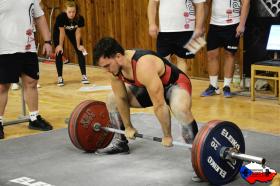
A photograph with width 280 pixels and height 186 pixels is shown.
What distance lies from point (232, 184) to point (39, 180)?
129 centimetres

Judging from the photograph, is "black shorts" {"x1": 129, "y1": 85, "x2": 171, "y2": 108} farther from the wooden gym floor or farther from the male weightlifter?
the wooden gym floor

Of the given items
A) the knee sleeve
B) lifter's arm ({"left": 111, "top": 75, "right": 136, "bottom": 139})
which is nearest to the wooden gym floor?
the knee sleeve

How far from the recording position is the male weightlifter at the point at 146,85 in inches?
142

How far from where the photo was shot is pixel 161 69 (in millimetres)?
3760

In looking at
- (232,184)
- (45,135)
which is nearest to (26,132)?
(45,135)

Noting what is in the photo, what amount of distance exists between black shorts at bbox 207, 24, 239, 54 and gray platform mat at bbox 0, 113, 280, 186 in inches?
67.2

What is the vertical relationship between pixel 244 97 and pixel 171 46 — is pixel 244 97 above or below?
below

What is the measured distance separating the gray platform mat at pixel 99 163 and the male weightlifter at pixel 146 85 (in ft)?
0.88

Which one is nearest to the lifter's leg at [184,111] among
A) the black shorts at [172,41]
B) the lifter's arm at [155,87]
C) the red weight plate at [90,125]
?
the lifter's arm at [155,87]

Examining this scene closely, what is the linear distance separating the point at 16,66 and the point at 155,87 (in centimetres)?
191

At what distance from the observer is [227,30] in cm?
632

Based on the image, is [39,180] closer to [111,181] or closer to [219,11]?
[111,181]

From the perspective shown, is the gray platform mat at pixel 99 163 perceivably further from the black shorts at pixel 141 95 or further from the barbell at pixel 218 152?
the black shorts at pixel 141 95

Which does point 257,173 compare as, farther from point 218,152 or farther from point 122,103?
point 122,103
